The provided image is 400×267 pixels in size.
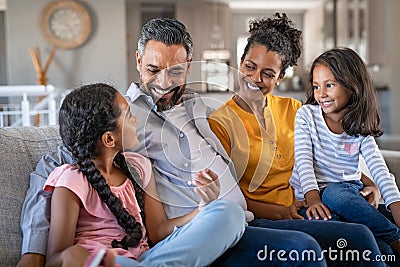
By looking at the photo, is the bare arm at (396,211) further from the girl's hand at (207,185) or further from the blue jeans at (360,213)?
the girl's hand at (207,185)

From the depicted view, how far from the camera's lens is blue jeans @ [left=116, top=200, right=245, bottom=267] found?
3.97 ft

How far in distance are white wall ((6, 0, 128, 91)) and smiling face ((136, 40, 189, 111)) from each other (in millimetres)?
4506

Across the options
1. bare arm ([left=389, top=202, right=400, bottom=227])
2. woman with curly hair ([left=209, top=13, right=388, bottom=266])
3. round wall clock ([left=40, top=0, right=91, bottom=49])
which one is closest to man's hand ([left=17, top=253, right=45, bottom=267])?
woman with curly hair ([left=209, top=13, right=388, bottom=266])

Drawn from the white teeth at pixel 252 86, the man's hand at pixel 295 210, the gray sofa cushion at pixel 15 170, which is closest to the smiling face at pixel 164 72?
the white teeth at pixel 252 86

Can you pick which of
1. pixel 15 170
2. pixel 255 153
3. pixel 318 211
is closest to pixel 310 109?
pixel 255 153

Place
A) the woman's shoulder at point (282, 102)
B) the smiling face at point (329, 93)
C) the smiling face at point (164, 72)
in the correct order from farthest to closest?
the woman's shoulder at point (282, 102), the smiling face at point (329, 93), the smiling face at point (164, 72)

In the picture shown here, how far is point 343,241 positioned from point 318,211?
19cm

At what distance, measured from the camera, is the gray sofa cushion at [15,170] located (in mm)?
1413

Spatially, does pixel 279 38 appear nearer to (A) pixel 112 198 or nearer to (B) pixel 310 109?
(B) pixel 310 109

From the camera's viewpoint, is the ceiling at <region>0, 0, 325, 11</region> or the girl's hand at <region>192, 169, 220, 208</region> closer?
the girl's hand at <region>192, 169, 220, 208</region>

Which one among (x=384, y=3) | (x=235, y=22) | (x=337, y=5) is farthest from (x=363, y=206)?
(x=235, y=22)

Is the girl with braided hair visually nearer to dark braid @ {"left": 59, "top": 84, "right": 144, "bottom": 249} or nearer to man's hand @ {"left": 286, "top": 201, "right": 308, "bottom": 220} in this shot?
dark braid @ {"left": 59, "top": 84, "right": 144, "bottom": 249}

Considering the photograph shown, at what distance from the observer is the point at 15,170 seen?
1511 millimetres

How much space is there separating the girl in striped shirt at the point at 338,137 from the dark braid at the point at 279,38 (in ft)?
0.35
